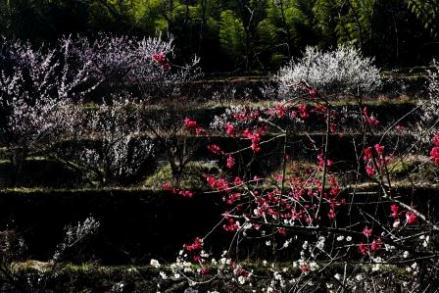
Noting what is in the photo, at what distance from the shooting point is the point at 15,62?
21.4 m

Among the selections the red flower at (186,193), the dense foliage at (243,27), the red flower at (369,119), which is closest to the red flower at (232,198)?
the red flower at (186,193)

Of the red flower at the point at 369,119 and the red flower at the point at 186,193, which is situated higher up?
the red flower at the point at 369,119

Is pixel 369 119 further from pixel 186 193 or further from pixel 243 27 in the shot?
pixel 243 27

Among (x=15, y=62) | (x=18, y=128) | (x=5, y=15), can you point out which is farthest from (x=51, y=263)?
(x=5, y=15)

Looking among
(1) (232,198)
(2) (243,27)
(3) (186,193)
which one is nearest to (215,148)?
(1) (232,198)

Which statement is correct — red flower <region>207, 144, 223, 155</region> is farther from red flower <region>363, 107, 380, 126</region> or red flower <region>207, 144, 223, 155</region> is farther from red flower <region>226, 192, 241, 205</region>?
red flower <region>363, 107, 380, 126</region>

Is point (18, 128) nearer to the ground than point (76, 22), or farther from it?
nearer to the ground

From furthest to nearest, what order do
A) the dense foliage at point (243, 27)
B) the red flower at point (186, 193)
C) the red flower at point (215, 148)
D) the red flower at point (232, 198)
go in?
the dense foliage at point (243, 27) → the red flower at point (186, 193) → the red flower at point (215, 148) → the red flower at point (232, 198)

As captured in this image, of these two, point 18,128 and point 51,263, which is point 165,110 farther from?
point 51,263

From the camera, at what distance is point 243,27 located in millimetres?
28656

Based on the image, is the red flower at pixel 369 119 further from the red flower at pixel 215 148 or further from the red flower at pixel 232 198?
the red flower at pixel 215 148

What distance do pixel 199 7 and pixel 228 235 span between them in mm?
22117

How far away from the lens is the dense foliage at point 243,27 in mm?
25562

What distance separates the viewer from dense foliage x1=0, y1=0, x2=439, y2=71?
25.6 m
